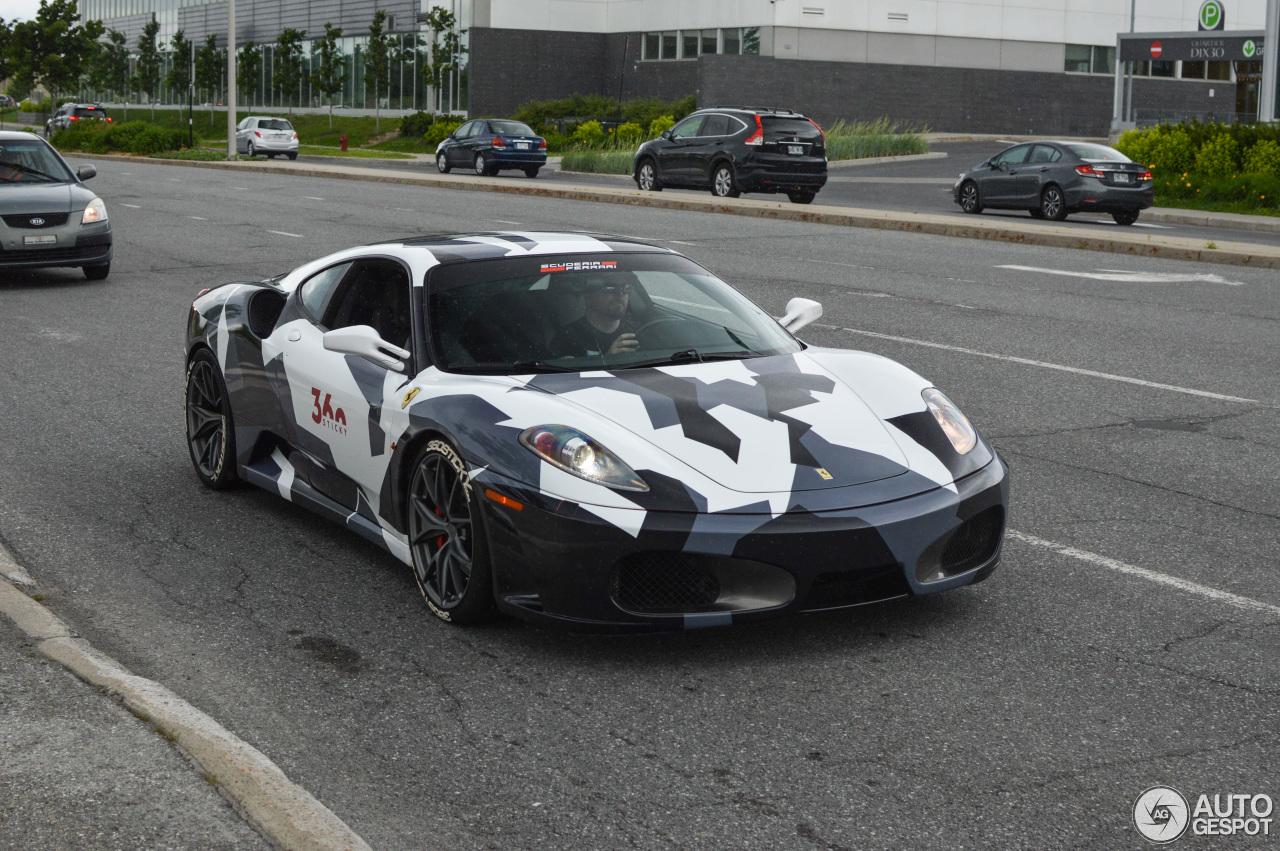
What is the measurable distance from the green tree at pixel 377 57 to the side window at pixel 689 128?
4542 cm

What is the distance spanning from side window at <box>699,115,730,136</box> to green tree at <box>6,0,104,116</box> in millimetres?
61654

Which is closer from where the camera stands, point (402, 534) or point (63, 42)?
point (402, 534)

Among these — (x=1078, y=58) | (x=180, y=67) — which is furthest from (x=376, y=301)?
(x=180, y=67)

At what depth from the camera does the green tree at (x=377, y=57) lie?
7475 cm

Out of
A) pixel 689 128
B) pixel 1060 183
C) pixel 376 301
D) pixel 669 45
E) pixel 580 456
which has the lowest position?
pixel 580 456

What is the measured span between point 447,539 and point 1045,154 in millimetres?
24289

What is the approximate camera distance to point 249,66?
288 feet

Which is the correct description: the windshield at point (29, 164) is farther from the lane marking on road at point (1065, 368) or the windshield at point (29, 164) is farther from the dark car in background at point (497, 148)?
the dark car in background at point (497, 148)

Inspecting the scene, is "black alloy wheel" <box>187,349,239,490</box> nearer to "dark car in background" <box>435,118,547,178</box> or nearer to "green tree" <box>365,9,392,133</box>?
"dark car in background" <box>435,118,547,178</box>

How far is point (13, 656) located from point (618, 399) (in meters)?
2.08

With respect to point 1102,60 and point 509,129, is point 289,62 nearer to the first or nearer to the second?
point 1102,60

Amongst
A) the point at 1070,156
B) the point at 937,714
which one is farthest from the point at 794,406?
the point at 1070,156

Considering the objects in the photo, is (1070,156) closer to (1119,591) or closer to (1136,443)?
(1136,443)

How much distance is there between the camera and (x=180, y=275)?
16.8m
